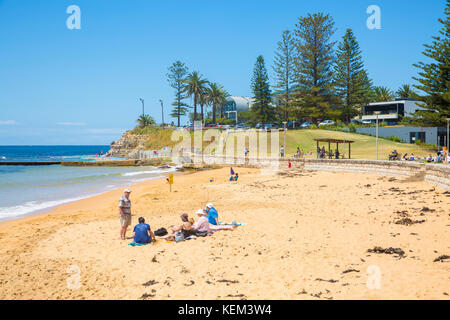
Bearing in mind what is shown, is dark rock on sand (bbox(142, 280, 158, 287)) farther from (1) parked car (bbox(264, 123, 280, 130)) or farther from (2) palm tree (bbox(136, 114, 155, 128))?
(2) palm tree (bbox(136, 114, 155, 128))

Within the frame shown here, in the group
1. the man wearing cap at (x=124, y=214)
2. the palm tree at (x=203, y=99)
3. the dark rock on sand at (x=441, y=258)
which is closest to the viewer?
the dark rock on sand at (x=441, y=258)

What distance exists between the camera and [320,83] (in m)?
51.5

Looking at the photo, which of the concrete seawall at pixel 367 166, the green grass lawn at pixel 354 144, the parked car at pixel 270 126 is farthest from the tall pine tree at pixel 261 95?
the concrete seawall at pixel 367 166

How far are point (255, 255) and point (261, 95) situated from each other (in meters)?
50.9

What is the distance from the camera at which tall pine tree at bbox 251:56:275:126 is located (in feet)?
184

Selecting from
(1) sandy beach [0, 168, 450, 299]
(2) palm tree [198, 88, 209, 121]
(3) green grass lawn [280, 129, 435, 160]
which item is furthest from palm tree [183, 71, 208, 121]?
(1) sandy beach [0, 168, 450, 299]

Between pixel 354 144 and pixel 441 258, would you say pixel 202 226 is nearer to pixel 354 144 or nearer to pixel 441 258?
pixel 441 258

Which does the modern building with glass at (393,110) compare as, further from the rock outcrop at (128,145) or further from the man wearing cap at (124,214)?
the man wearing cap at (124,214)

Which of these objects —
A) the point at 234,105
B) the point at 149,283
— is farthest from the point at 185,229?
the point at 234,105

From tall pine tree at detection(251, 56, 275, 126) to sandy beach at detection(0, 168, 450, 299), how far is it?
143 feet

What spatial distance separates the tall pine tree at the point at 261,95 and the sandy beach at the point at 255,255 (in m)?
43.5

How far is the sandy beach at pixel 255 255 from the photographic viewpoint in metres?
5.56

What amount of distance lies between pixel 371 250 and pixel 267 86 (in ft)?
168

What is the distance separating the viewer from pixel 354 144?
3872 centimetres
